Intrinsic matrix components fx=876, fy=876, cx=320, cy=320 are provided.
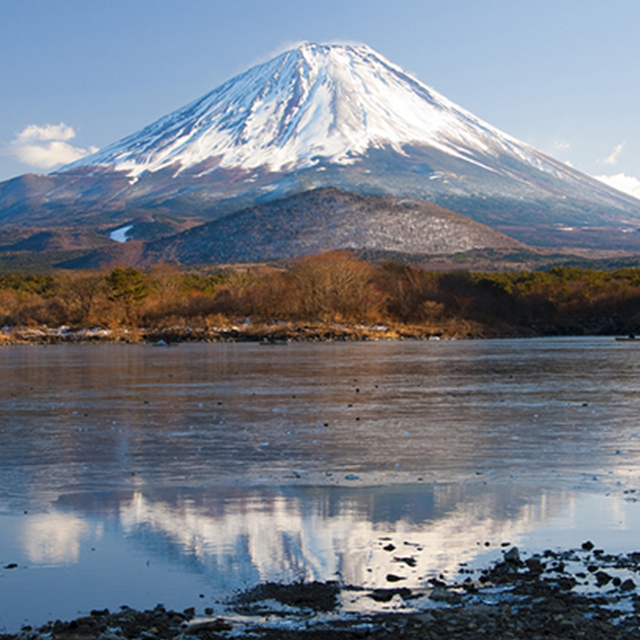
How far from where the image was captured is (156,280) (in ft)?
253

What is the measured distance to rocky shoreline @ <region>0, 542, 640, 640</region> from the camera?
16.6ft

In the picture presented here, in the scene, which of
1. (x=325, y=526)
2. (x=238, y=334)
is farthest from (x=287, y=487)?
(x=238, y=334)

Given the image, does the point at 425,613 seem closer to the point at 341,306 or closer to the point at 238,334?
the point at 238,334

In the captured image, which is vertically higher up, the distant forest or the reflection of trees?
the distant forest

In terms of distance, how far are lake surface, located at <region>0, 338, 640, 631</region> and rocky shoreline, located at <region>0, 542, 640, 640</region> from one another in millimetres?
248

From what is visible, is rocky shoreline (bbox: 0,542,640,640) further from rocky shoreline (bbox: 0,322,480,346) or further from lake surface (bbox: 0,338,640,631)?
rocky shoreline (bbox: 0,322,480,346)

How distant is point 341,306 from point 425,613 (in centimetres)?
5929

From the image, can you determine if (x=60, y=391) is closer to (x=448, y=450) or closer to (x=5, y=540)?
(x=448, y=450)

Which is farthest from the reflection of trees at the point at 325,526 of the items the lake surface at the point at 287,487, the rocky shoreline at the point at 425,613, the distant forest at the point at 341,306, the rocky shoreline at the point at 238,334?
the distant forest at the point at 341,306

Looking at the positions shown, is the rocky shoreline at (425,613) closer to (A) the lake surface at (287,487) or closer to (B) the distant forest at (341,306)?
(A) the lake surface at (287,487)

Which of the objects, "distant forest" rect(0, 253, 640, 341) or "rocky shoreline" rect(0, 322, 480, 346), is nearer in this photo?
"rocky shoreline" rect(0, 322, 480, 346)

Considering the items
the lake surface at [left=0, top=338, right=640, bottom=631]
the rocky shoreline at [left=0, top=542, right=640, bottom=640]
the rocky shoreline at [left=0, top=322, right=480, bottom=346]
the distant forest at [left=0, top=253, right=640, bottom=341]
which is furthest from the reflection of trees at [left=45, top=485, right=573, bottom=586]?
the distant forest at [left=0, top=253, right=640, bottom=341]

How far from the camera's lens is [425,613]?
534cm

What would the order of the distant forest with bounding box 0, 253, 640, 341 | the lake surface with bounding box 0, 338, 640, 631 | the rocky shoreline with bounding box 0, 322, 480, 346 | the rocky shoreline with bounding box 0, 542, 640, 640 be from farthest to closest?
the distant forest with bounding box 0, 253, 640, 341 → the rocky shoreline with bounding box 0, 322, 480, 346 → the lake surface with bounding box 0, 338, 640, 631 → the rocky shoreline with bounding box 0, 542, 640, 640
